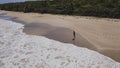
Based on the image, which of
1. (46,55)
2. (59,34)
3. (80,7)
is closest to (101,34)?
(59,34)

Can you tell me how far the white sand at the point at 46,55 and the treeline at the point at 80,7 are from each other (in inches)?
327

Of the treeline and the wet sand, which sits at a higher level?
the treeline

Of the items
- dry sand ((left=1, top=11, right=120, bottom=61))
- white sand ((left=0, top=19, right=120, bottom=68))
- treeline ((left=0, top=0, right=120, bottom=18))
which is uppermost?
treeline ((left=0, top=0, right=120, bottom=18))

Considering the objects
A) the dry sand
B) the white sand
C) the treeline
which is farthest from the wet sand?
the treeline

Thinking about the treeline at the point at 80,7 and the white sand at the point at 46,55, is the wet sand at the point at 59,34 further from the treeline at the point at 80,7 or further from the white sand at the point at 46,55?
the treeline at the point at 80,7

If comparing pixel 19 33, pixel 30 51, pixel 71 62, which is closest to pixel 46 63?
pixel 71 62

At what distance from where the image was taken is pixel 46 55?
10805 mm

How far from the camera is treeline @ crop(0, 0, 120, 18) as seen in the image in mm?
19620

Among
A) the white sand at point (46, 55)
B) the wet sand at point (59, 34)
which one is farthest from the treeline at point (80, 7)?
the white sand at point (46, 55)

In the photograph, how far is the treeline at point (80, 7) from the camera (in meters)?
19.6

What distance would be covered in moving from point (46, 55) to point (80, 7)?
42.8 ft

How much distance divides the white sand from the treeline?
8.30 meters

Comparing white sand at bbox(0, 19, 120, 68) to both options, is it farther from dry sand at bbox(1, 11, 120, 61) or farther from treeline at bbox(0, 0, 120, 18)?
treeline at bbox(0, 0, 120, 18)

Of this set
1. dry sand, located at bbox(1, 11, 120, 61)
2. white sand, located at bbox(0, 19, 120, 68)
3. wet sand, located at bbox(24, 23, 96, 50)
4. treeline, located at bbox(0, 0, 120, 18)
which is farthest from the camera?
treeline, located at bbox(0, 0, 120, 18)
